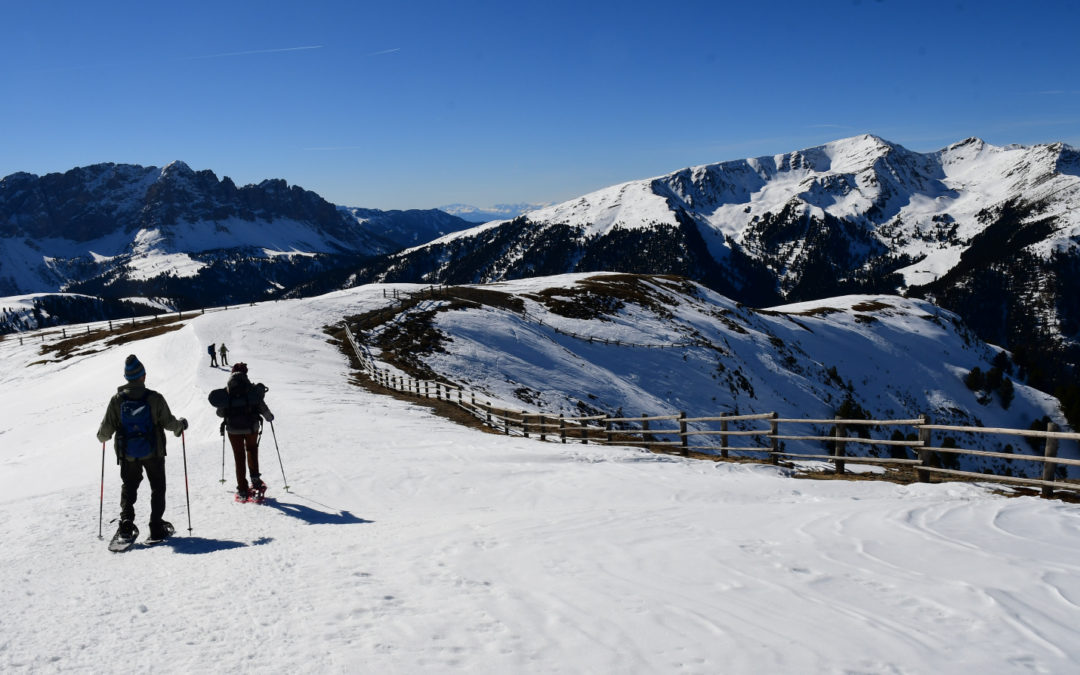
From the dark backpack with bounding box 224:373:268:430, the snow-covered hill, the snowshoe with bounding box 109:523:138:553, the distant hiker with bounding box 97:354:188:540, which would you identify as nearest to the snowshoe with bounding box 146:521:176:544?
the distant hiker with bounding box 97:354:188:540

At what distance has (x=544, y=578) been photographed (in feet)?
20.5

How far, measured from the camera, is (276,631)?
4949 mm

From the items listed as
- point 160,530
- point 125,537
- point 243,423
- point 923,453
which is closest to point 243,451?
point 243,423

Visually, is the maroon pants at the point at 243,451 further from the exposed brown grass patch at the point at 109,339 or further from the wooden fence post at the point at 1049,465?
the exposed brown grass patch at the point at 109,339

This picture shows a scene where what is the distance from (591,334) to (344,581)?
2200 inches

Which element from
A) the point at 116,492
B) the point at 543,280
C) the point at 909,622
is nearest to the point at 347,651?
the point at 909,622

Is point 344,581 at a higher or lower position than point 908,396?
higher

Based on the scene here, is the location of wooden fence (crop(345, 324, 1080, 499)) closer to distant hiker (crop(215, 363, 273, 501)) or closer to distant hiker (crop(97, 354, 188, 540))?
distant hiker (crop(215, 363, 273, 501))

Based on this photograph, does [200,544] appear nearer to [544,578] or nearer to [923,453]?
[544,578]

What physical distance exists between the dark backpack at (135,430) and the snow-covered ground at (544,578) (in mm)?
1337

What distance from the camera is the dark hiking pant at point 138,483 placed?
7.96 metres

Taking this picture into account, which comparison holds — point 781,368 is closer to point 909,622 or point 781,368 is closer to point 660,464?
point 660,464

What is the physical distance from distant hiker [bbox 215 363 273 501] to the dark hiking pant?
7.23 feet

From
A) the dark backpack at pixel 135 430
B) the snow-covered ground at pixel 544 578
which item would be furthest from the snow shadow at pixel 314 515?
the dark backpack at pixel 135 430
